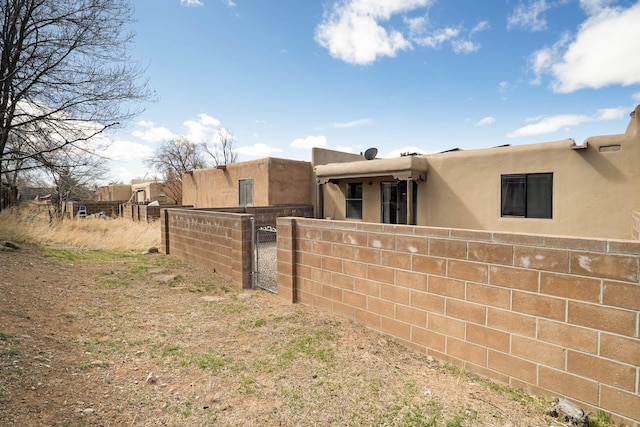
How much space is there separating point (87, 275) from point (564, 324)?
29.0 ft

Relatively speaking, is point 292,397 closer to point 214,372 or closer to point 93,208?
point 214,372

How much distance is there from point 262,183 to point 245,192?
1.82 metres

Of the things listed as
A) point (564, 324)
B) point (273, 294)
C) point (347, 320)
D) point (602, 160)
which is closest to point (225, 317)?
point (273, 294)

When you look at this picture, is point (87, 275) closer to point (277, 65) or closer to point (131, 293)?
point (131, 293)

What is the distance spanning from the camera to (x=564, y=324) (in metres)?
2.76

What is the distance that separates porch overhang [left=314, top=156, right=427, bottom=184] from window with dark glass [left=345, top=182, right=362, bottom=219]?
877 millimetres

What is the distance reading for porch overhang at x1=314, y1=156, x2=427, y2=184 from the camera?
11.1 m

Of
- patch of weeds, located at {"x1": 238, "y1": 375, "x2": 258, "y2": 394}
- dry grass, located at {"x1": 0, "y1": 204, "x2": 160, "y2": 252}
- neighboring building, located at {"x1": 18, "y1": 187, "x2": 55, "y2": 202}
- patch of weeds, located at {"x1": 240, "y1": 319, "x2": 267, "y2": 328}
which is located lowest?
patch of weeds, located at {"x1": 240, "y1": 319, "x2": 267, "y2": 328}

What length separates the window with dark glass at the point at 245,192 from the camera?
16.0 metres

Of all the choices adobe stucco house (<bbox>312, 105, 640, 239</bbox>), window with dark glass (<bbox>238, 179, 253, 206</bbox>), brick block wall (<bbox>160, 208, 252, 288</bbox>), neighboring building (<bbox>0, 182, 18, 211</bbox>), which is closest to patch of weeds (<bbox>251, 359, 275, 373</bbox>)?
brick block wall (<bbox>160, 208, 252, 288</bbox>)

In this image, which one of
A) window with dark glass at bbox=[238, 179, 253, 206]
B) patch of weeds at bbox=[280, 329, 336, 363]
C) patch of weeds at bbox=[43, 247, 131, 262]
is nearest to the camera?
patch of weeds at bbox=[280, 329, 336, 363]

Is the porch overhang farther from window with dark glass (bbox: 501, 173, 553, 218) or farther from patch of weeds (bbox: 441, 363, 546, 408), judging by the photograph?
patch of weeds (bbox: 441, 363, 546, 408)

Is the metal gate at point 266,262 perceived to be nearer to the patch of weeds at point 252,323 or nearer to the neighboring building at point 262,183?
the patch of weeds at point 252,323

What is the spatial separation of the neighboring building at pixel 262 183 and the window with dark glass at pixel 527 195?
8.89 metres
